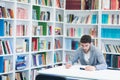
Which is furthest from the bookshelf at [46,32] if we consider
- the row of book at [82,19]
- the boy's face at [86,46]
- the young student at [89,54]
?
the boy's face at [86,46]

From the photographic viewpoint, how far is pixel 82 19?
680cm

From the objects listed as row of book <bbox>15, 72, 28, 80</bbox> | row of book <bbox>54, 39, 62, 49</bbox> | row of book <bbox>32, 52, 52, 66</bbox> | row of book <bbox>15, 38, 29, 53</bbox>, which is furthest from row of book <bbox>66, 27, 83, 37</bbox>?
row of book <bbox>15, 72, 28, 80</bbox>

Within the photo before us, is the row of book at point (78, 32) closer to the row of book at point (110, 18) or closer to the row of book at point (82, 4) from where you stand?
the row of book at point (110, 18)

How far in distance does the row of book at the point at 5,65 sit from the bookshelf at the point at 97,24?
7.18 feet

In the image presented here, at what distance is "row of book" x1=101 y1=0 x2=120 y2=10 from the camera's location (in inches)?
249

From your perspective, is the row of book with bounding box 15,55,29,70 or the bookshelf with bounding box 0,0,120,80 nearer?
the bookshelf with bounding box 0,0,120,80

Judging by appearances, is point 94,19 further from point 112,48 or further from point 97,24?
point 112,48

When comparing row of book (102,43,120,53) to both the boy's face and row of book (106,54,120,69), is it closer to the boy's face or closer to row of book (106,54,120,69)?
row of book (106,54,120,69)

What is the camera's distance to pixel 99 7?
6496mm

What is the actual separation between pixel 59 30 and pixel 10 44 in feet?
6.37

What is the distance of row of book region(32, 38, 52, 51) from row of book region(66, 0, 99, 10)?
1253 millimetres

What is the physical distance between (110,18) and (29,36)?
2.14m

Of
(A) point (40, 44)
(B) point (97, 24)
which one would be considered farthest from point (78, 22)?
(A) point (40, 44)

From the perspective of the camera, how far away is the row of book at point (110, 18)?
6343mm
